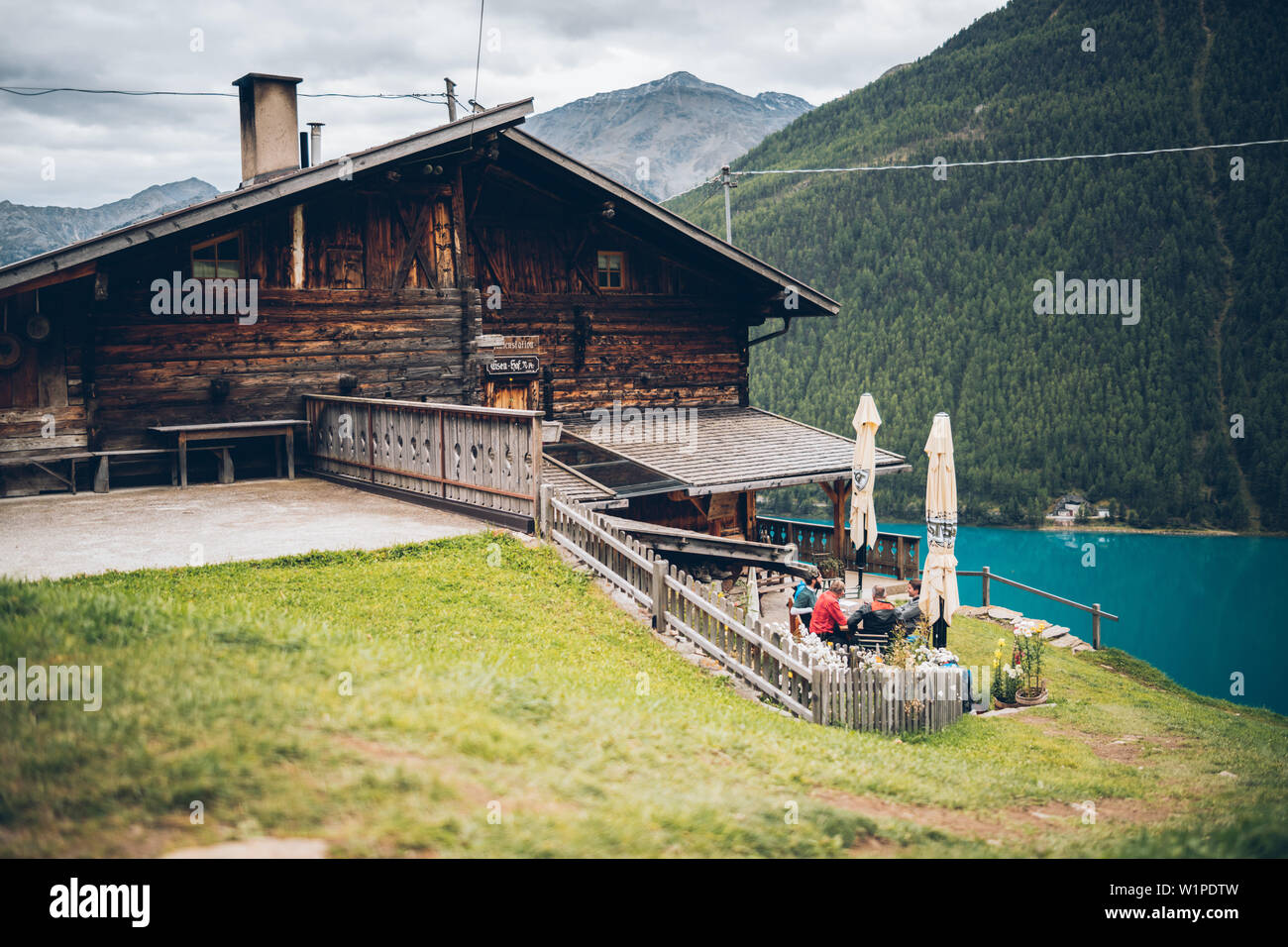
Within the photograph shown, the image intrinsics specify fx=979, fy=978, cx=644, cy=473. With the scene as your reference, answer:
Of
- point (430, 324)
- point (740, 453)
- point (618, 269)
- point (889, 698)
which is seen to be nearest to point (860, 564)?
point (740, 453)

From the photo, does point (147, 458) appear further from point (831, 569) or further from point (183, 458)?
point (831, 569)

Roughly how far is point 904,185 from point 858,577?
90275 millimetres

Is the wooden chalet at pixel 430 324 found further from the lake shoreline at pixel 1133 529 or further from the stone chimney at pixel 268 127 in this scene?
the lake shoreline at pixel 1133 529

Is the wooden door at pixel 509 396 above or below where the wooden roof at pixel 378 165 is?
below

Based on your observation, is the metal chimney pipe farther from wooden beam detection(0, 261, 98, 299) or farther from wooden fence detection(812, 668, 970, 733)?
wooden fence detection(812, 668, 970, 733)

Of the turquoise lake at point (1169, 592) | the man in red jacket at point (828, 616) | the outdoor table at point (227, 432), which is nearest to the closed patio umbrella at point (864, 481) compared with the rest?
the turquoise lake at point (1169, 592)

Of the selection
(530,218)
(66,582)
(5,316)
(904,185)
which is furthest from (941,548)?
(904,185)

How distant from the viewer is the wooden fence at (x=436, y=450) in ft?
40.7

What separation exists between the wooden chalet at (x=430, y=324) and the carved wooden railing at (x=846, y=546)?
0.62 m

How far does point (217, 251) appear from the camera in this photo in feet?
52.5

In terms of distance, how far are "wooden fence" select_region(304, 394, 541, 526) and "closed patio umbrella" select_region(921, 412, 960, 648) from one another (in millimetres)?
6416

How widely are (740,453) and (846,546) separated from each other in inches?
187

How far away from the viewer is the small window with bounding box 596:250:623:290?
68.7 ft

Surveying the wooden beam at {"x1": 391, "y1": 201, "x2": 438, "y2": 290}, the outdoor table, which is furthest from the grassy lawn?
the wooden beam at {"x1": 391, "y1": 201, "x2": 438, "y2": 290}
